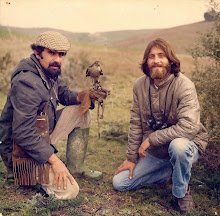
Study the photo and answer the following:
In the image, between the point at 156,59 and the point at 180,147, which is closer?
the point at 180,147

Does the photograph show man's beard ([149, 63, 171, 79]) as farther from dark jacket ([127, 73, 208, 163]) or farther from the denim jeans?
the denim jeans

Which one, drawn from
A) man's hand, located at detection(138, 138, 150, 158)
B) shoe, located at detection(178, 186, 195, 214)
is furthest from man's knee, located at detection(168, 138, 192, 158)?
shoe, located at detection(178, 186, 195, 214)

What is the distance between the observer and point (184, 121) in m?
3.13

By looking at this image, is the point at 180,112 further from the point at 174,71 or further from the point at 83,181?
the point at 83,181

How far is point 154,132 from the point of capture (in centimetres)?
335

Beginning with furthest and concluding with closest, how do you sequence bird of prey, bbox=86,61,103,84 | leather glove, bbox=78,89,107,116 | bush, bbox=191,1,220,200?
bush, bbox=191,1,220,200
leather glove, bbox=78,89,107,116
bird of prey, bbox=86,61,103,84

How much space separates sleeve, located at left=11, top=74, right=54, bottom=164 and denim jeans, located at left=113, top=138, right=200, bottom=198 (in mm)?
1178

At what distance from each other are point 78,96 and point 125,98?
6071 mm

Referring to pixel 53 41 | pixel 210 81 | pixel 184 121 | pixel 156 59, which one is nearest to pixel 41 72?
pixel 53 41

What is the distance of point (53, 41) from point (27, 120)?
97 centimetres

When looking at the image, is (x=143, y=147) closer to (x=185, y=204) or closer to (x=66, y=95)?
(x=185, y=204)

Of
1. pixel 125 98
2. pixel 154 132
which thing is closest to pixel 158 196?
pixel 154 132

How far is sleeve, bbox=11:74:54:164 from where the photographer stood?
301 cm

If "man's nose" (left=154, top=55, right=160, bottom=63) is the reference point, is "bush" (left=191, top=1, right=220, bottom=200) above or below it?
below
